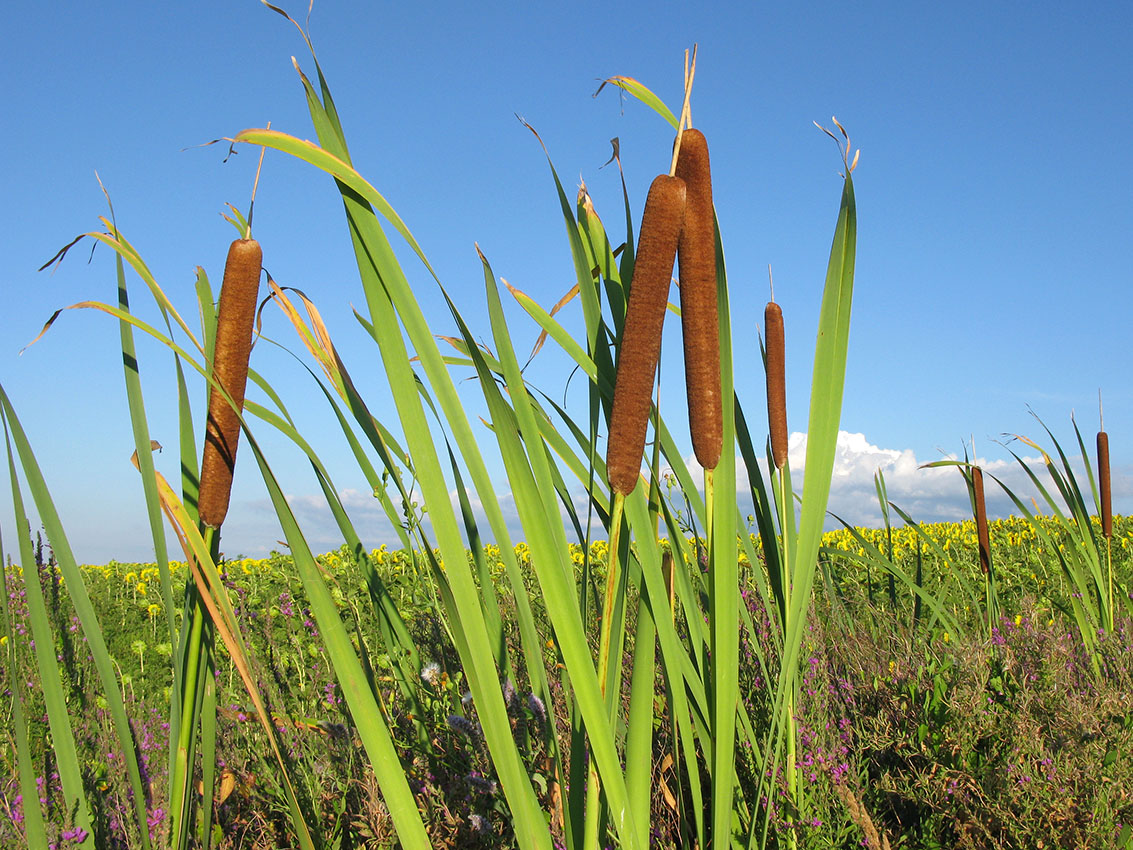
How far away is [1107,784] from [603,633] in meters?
1.81

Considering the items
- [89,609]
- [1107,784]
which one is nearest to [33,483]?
[89,609]

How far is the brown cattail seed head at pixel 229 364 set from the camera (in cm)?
118

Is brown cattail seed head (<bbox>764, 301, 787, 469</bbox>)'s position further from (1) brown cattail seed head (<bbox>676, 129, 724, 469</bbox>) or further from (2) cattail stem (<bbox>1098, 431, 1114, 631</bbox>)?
(2) cattail stem (<bbox>1098, 431, 1114, 631</bbox>)

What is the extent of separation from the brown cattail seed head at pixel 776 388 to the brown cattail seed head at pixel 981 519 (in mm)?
2132

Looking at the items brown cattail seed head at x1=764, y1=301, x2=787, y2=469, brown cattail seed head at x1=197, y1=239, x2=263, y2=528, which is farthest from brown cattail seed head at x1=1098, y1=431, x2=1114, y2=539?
brown cattail seed head at x1=197, y1=239, x2=263, y2=528

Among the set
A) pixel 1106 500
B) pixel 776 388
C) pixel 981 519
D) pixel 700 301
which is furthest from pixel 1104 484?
pixel 700 301

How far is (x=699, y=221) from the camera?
1.12 m

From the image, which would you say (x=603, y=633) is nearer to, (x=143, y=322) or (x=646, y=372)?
(x=646, y=372)

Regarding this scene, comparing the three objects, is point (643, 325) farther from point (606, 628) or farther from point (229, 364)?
point (229, 364)

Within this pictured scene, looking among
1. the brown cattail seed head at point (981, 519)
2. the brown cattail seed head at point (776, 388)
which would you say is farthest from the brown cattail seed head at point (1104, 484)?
the brown cattail seed head at point (776, 388)

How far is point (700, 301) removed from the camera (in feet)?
3.73

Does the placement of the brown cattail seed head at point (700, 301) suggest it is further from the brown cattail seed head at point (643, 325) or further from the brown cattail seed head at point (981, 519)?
the brown cattail seed head at point (981, 519)

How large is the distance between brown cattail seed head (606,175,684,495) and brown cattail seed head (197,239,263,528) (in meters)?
0.62

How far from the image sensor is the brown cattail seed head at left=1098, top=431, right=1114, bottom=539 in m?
3.97
